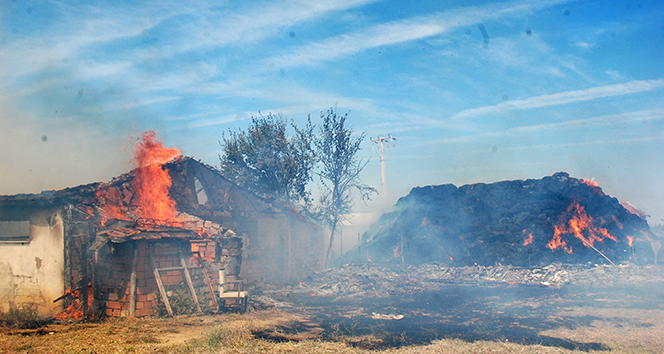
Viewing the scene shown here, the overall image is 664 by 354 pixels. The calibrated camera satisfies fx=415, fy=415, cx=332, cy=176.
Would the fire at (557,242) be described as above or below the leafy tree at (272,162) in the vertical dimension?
below

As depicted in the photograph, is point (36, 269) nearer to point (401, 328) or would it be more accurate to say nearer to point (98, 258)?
point (98, 258)

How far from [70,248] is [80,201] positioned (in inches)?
54.8

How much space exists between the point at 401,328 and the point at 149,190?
1145 cm

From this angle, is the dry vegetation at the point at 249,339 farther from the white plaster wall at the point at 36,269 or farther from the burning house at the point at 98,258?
the white plaster wall at the point at 36,269

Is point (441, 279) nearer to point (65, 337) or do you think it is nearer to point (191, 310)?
point (191, 310)

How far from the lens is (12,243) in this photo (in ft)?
39.0

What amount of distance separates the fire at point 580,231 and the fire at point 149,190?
64.0 ft

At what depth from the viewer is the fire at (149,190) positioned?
576 inches

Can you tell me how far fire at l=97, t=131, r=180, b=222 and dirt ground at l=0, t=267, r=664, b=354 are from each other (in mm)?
4941

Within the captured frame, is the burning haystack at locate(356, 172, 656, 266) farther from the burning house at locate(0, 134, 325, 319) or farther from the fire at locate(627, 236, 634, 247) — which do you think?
the burning house at locate(0, 134, 325, 319)

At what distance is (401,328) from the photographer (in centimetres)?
1073

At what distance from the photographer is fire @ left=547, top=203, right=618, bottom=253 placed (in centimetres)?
2208

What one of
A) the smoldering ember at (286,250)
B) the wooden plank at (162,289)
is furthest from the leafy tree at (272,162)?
the wooden plank at (162,289)

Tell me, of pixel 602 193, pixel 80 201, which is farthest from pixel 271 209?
pixel 602 193
